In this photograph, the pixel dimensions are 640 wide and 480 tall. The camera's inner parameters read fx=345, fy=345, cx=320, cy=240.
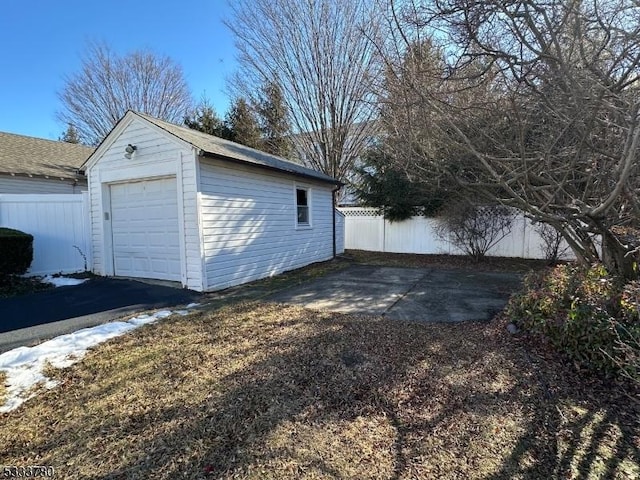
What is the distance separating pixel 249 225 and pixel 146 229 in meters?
2.21

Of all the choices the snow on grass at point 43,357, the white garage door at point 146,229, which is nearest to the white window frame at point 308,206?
the white garage door at point 146,229

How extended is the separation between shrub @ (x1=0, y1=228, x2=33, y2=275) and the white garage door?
1.55m

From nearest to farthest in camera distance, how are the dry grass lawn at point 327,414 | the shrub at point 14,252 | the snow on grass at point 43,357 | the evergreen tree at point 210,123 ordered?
the dry grass lawn at point 327,414, the snow on grass at point 43,357, the shrub at point 14,252, the evergreen tree at point 210,123

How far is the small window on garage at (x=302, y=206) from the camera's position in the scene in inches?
404

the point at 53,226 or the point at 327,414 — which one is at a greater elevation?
the point at 53,226

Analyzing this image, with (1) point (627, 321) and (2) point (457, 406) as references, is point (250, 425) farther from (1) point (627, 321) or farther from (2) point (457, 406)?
(1) point (627, 321)

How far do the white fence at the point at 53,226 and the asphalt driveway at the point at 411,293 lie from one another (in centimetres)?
526

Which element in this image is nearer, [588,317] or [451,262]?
[588,317]

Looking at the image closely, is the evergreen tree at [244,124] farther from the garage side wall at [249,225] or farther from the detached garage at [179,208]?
the detached garage at [179,208]

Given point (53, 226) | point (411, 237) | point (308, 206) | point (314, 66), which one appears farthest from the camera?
point (314, 66)

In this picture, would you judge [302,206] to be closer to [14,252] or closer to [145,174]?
[145,174]

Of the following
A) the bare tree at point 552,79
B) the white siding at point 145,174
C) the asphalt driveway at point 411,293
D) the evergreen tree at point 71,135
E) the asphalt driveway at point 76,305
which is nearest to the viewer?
the bare tree at point 552,79

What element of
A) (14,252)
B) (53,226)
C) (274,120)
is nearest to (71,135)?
(274,120)

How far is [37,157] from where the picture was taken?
12.2m
